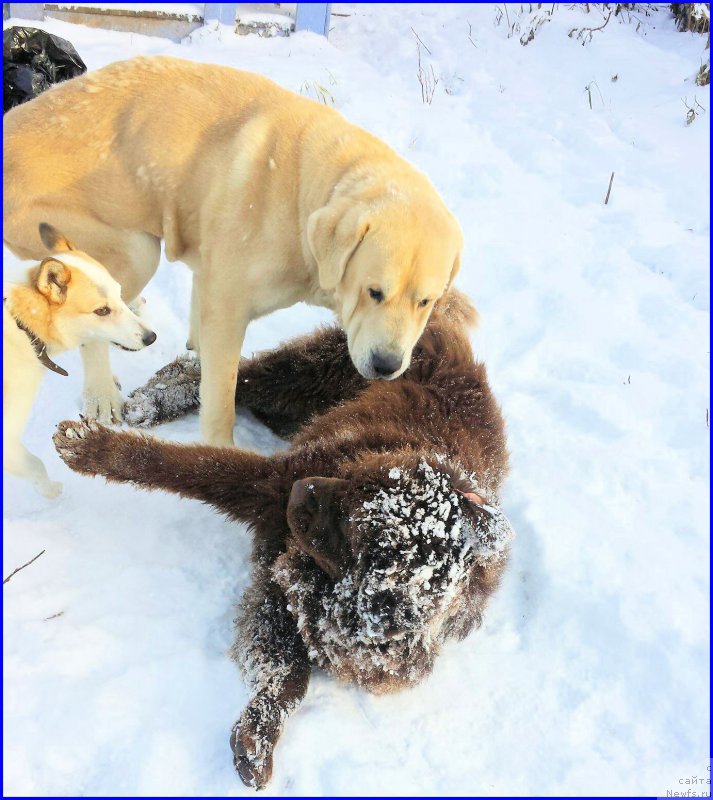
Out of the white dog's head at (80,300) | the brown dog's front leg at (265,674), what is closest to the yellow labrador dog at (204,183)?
the white dog's head at (80,300)

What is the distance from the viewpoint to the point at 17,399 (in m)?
2.87

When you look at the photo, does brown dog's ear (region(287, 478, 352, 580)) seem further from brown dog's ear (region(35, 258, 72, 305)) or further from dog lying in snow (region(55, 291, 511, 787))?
brown dog's ear (region(35, 258, 72, 305))

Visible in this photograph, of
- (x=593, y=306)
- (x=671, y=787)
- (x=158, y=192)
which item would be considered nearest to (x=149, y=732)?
(x=671, y=787)

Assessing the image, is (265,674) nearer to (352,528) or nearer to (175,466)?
(352,528)

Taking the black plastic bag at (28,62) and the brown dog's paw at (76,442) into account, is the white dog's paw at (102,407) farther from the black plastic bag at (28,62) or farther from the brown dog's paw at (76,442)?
the black plastic bag at (28,62)

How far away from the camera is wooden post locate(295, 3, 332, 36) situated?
290 inches

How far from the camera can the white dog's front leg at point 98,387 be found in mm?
3414

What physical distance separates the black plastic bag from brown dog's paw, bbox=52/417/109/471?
3.58m

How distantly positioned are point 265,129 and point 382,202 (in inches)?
33.5

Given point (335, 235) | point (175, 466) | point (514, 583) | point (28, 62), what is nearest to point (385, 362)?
point (335, 235)

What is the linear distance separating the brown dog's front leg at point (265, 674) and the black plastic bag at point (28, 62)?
→ 451 cm

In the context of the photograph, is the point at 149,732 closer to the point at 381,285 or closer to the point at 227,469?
the point at 227,469

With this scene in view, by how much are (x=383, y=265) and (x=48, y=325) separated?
1.57 metres

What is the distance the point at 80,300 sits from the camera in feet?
10.2
